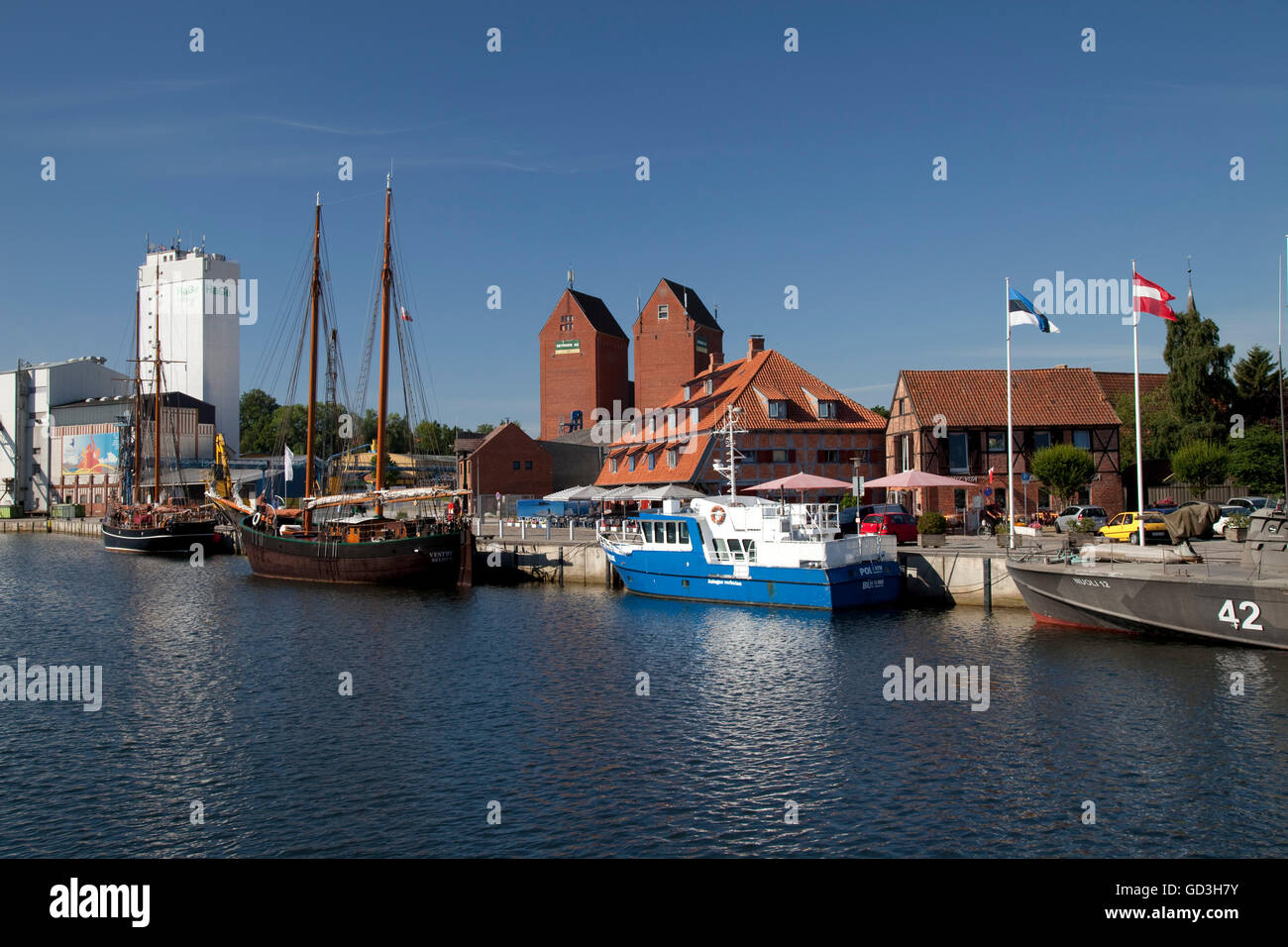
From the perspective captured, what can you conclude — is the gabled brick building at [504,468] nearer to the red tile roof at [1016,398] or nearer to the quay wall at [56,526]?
the red tile roof at [1016,398]

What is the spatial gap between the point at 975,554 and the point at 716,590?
9.77 metres

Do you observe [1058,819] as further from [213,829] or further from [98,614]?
[98,614]

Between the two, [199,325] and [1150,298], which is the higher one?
[199,325]

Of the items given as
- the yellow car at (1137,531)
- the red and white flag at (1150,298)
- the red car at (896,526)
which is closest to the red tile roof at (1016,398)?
the red car at (896,526)

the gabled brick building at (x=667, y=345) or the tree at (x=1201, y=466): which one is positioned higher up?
the gabled brick building at (x=667, y=345)

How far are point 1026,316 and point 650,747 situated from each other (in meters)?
25.2

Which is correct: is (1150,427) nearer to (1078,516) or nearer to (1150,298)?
(1078,516)

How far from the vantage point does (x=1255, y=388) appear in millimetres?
57656

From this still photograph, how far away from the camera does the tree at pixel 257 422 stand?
15000 cm

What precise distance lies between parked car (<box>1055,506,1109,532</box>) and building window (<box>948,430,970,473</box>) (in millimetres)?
6076

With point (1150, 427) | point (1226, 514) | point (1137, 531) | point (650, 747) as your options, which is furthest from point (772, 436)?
point (650, 747)

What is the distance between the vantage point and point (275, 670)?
25.1m

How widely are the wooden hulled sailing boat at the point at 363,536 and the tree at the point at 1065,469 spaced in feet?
93.6

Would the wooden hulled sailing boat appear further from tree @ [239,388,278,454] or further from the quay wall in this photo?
tree @ [239,388,278,454]
